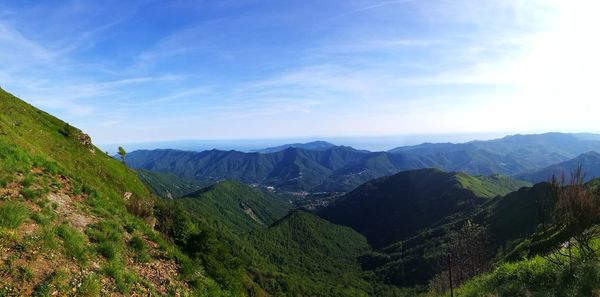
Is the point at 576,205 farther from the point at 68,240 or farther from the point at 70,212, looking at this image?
the point at 70,212

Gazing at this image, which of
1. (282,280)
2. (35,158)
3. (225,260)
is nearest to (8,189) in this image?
(35,158)

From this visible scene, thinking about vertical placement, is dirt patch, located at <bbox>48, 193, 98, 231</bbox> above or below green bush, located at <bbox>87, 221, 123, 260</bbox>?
above

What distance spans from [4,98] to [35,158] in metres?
45.3

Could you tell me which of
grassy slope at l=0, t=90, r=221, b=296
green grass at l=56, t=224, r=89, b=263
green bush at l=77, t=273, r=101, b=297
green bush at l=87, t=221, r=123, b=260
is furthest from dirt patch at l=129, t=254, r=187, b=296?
green bush at l=77, t=273, r=101, b=297

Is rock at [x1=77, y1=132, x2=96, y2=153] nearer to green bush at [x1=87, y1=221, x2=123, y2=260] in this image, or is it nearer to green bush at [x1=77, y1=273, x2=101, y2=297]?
green bush at [x1=87, y1=221, x2=123, y2=260]

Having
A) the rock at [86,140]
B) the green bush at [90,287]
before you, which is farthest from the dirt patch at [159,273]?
the rock at [86,140]

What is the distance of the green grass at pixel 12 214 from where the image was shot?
1341 centimetres

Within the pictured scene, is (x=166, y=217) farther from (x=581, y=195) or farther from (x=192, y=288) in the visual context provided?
(x=581, y=195)

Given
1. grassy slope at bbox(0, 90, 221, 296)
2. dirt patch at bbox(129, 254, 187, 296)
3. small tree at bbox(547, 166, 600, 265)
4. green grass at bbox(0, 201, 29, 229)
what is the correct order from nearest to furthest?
1. grassy slope at bbox(0, 90, 221, 296)
2. small tree at bbox(547, 166, 600, 265)
3. green grass at bbox(0, 201, 29, 229)
4. dirt patch at bbox(129, 254, 187, 296)

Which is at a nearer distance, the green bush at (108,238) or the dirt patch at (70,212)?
the green bush at (108,238)

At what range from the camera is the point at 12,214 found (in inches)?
545

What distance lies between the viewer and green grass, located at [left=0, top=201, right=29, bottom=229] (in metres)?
13.4

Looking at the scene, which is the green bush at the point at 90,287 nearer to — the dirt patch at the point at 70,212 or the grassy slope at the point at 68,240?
the grassy slope at the point at 68,240

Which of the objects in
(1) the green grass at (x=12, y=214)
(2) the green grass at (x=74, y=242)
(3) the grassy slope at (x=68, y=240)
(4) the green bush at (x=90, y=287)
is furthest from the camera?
(2) the green grass at (x=74, y=242)
